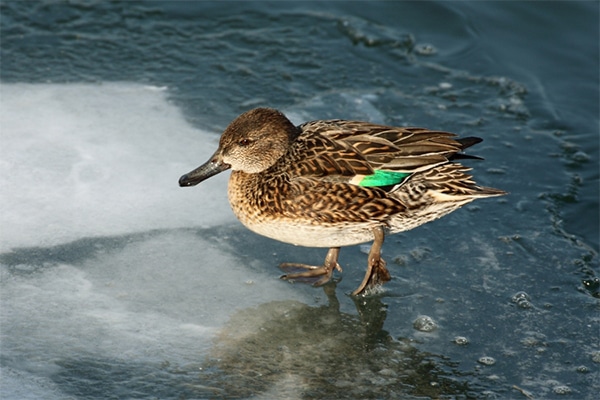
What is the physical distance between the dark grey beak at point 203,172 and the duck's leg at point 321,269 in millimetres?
719

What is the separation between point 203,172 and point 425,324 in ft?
5.27

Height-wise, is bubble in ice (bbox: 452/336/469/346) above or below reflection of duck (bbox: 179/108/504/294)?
below

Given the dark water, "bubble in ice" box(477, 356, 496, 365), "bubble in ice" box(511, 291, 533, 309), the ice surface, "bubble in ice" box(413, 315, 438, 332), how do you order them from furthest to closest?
the ice surface
"bubble in ice" box(511, 291, 533, 309)
"bubble in ice" box(413, 315, 438, 332)
"bubble in ice" box(477, 356, 496, 365)
the dark water

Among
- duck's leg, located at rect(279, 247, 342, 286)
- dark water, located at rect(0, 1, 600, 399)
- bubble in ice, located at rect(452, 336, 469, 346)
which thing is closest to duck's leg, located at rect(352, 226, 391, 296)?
dark water, located at rect(0, 1, 600, 399)

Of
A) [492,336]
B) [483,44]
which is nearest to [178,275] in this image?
[492,336]

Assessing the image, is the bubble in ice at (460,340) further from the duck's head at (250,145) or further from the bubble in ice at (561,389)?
the duck's head at (250,145)

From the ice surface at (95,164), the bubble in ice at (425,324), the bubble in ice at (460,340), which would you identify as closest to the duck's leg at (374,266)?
the bubble in ice at (425,324)

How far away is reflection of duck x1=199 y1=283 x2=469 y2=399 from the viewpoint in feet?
15.2

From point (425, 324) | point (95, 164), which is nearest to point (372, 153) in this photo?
point (425, 324)

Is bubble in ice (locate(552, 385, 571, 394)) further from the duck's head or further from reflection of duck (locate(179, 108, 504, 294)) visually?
the duck's head

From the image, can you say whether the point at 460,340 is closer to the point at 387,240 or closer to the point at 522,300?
the point at 522,300

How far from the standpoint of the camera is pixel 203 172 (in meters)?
5.60

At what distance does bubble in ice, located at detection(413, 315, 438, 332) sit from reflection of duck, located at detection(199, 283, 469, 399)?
17cm

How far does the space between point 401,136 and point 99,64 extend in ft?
11.5
